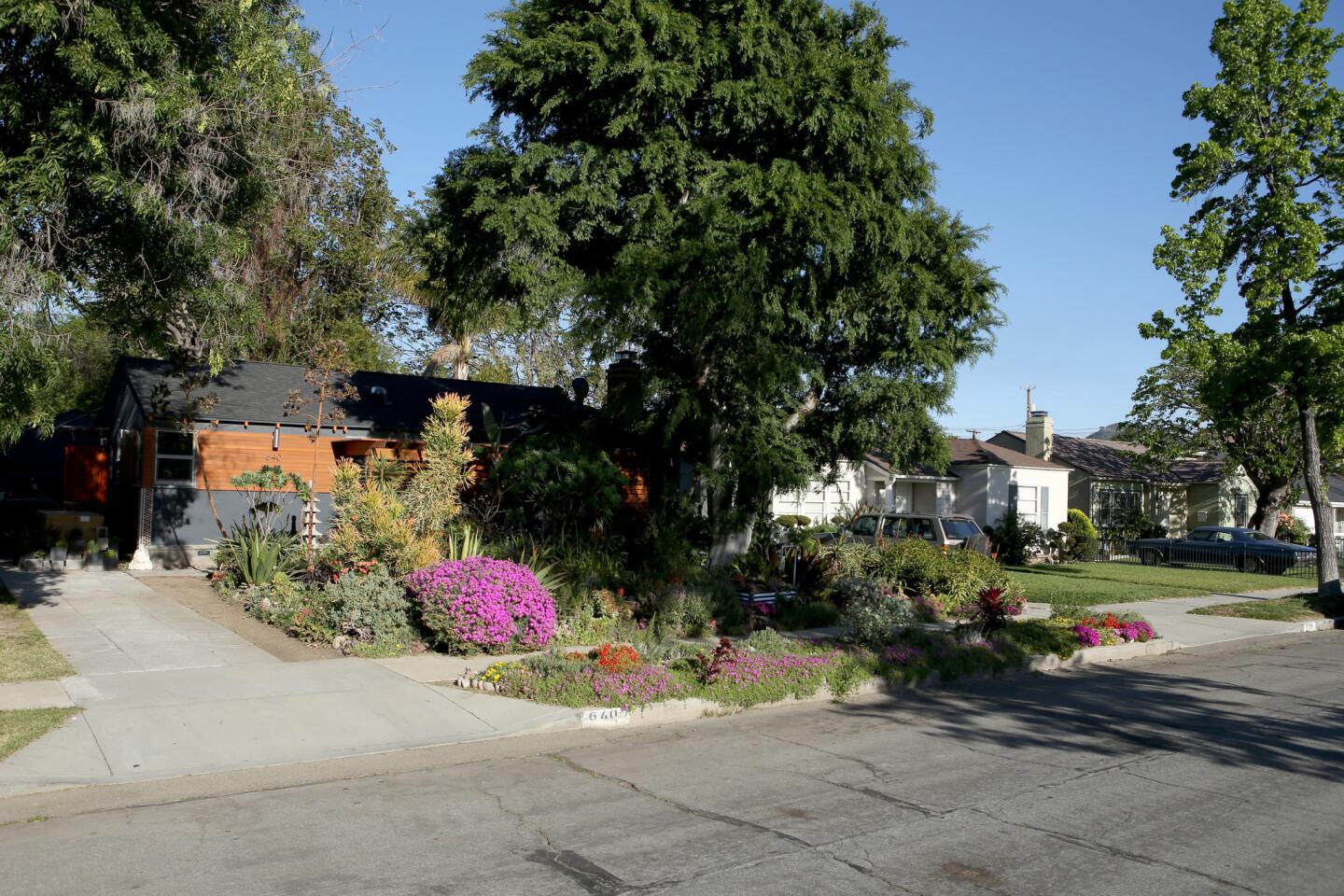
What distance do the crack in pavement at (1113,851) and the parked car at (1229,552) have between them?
29285 mm

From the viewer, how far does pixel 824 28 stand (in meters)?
16.6

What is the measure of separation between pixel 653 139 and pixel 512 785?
35.9 feet

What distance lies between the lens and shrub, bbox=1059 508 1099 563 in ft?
108

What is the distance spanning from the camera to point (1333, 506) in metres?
45.8

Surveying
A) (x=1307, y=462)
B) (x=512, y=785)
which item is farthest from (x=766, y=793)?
(x=1307, y=462)

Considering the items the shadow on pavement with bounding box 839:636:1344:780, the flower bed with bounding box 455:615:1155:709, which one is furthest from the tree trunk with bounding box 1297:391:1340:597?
the flower bed with bounding box 455:615:1155:709

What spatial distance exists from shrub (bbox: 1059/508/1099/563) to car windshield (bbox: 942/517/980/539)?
30.0 feet

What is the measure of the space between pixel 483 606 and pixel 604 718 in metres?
2.65

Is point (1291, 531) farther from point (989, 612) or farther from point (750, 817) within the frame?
point (750, 817)

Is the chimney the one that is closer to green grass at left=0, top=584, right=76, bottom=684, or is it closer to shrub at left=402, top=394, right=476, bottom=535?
shrub at left=402, top=394, right=476, bottom=535

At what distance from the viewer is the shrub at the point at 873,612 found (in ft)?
41.0

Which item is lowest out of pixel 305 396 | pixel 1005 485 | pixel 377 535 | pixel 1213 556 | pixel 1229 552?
pixel 377 535

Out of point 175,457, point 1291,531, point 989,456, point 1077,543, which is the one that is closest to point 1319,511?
point 1077,543

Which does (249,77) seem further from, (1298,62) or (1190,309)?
(1298,62)
